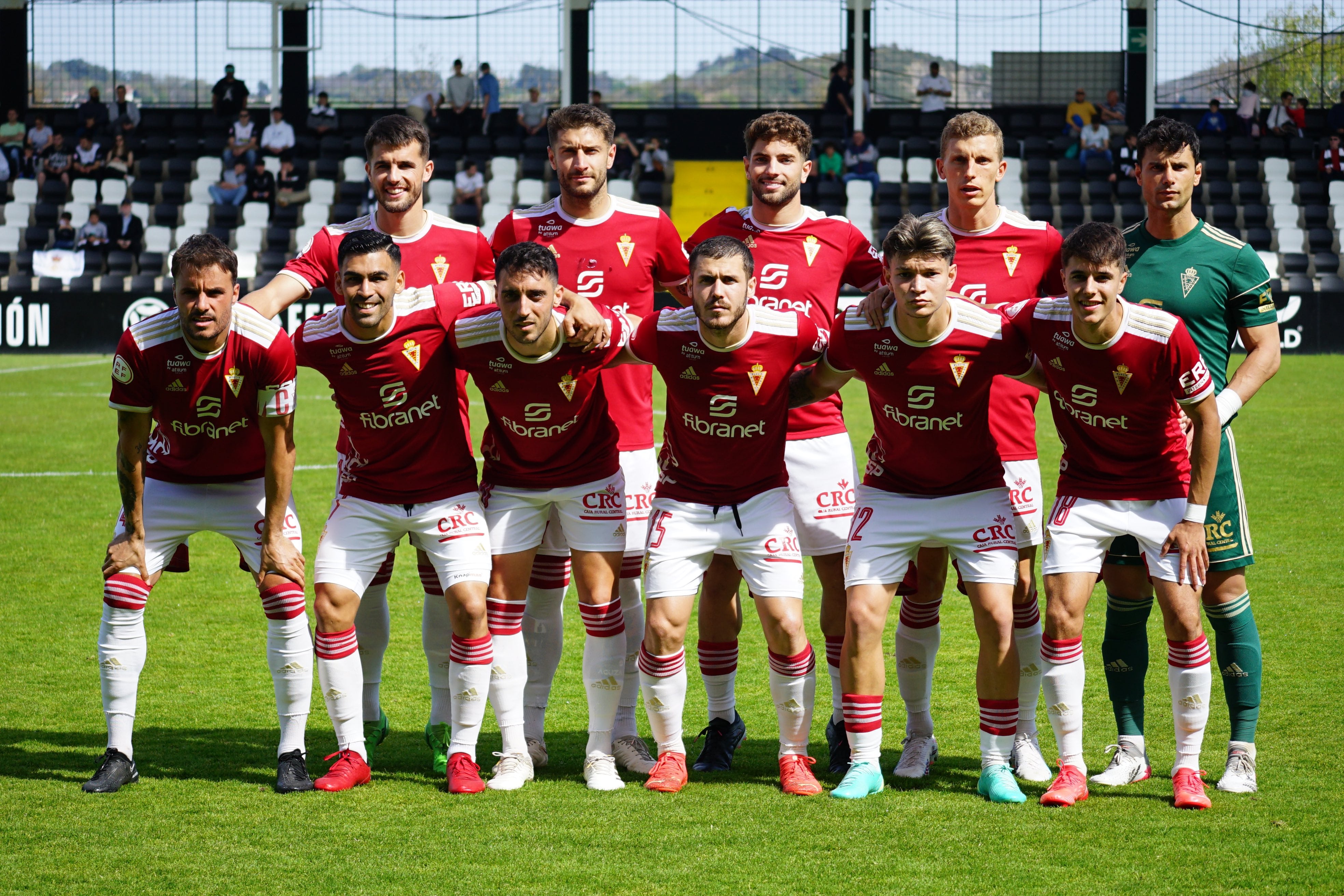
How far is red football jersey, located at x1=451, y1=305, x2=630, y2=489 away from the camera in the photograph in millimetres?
4949

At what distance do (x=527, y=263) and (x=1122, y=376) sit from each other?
1997 mm

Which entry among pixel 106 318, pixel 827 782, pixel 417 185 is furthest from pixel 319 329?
pixel 106 318

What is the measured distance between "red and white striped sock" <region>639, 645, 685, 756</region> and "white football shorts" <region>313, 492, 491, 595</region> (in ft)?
2.14

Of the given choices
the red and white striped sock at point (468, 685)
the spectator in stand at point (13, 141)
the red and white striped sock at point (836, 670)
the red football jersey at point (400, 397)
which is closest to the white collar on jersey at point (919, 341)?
the red and white striped sock at point (836, 670)

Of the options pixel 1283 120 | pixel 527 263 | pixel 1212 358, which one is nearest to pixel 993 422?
pixel 1212 358

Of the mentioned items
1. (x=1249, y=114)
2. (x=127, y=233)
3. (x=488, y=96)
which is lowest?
(x=127, y=233)

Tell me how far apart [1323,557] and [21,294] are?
19.0m

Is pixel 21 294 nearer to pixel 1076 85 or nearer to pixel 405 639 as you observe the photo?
pixel 405 639

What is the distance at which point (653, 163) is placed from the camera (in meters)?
25.0

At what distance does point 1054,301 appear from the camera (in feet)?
15.6

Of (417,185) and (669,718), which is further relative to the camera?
(417,185)

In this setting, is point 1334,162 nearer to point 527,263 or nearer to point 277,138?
point 277,138

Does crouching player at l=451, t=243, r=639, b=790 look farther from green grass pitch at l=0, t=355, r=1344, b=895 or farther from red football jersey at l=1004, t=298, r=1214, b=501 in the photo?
red football jersey at l=1004, t=298, r=1214, b=501

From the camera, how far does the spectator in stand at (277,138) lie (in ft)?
84.5
